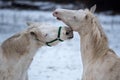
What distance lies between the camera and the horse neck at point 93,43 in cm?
632

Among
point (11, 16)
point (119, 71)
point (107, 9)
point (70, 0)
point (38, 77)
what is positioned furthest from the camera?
point (70, 0)

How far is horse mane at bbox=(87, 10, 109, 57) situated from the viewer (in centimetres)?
632

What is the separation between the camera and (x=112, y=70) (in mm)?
6316

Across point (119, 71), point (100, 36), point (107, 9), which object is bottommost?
point (107, 9)

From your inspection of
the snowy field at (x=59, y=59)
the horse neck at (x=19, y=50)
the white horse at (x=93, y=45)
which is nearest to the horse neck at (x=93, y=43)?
the white horse at (x=93, y=45)

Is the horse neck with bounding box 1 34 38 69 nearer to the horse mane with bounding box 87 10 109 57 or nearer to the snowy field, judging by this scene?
the horse mane with bounding box 87 10 109 57

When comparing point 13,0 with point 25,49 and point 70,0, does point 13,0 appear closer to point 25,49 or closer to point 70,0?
point 70,0

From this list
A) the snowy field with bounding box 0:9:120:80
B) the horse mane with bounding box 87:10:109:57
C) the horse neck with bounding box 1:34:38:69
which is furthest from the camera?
the snowy field with bounding box 0:9:120:80

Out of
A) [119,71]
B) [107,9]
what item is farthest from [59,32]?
[107,9]

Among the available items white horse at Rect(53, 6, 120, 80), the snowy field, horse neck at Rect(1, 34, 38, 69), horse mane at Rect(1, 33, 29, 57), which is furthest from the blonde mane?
the snowy field

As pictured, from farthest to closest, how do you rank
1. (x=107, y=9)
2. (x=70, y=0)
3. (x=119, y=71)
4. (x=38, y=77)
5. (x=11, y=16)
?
(x=70, y=0) < (x=107, y=9) < (x=11, y=16) < (x=38, y=77) < (x=119, y=71)

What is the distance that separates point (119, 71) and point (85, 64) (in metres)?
0.54

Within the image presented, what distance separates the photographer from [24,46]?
21.4 feet

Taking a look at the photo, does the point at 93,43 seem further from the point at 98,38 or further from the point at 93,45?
the point at 98,38
